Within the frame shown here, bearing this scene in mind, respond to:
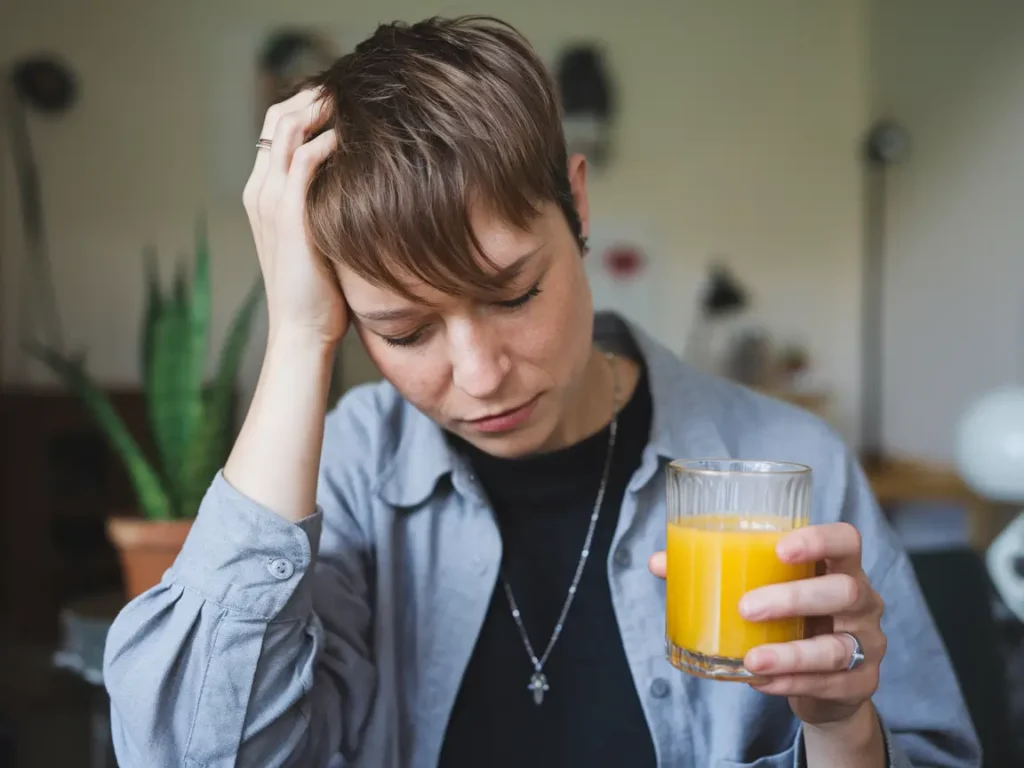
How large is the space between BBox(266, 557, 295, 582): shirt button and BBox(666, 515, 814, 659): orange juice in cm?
40

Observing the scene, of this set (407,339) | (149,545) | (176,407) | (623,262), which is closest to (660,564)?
(407,339)

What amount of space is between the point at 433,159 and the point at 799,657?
1.86ft

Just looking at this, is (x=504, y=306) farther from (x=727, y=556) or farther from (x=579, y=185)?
(x=727, y=556)

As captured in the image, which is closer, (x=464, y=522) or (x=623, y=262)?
(x=464, y=522)

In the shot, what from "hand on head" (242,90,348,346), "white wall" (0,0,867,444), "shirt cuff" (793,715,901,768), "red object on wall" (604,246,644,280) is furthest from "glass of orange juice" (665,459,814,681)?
"red object on wall" (604,246,644,280)

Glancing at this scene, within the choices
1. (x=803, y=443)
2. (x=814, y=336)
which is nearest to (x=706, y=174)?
(x=814, y=336)

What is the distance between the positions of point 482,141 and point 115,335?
343 centimetres

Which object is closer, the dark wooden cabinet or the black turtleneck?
the black turtleneck

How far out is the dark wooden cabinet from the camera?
10.7 feet

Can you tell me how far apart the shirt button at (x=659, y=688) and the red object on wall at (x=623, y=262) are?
3594 millimetres

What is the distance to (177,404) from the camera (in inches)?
74.5

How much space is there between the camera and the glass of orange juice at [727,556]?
0.84 m

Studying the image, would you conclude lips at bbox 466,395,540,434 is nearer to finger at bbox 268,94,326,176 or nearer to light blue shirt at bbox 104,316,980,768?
light blue shirt at bbox 104,316,980,768

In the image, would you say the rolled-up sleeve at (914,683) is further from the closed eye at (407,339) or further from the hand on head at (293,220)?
the hand on head at (293,220)
